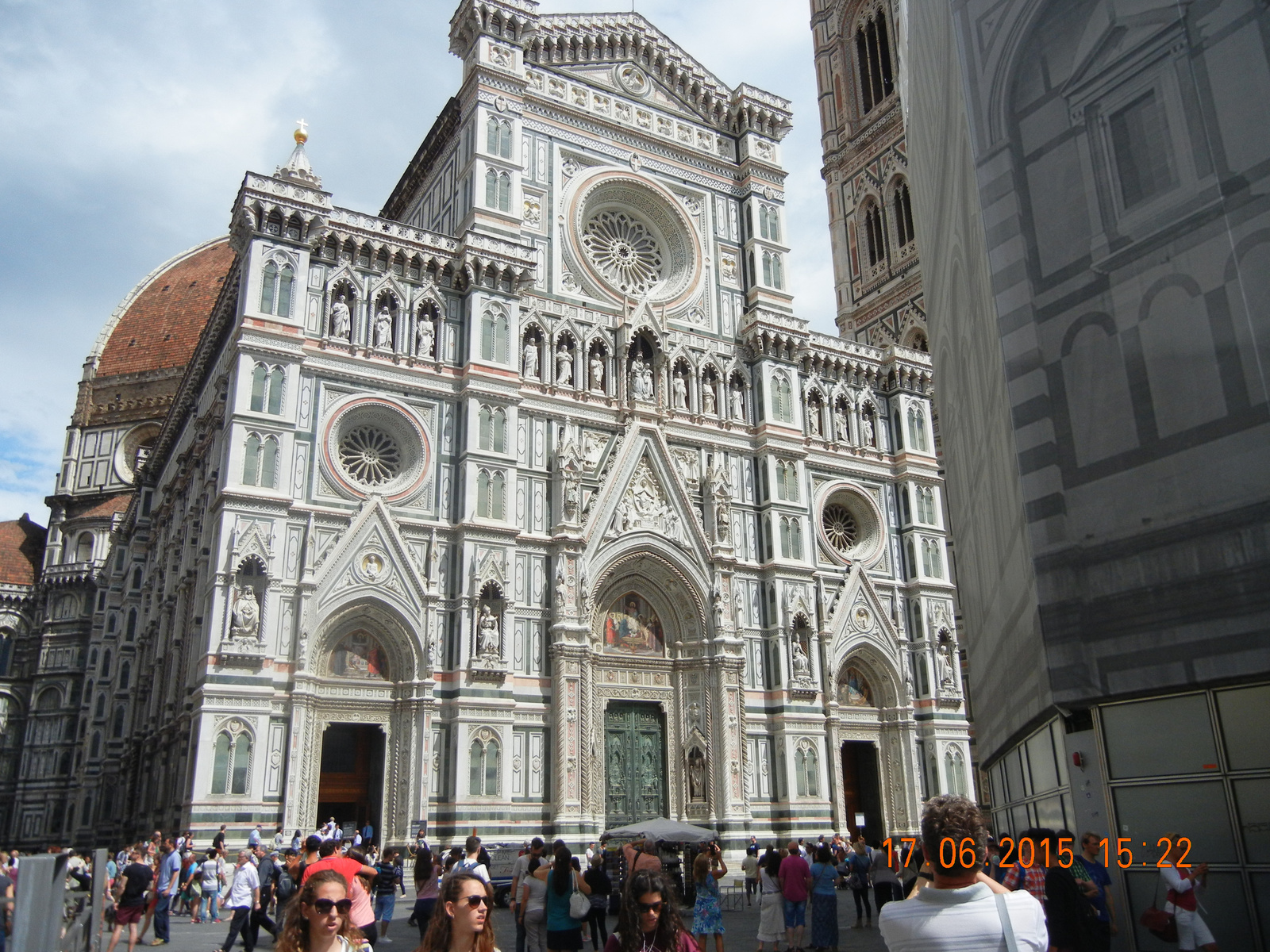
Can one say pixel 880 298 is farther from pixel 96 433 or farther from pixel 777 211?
pixel 96 433

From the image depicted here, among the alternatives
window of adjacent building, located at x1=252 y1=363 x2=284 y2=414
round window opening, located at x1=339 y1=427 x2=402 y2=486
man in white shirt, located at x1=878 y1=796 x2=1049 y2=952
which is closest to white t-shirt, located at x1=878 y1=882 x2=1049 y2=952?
man in white shirt, located at x1=878 y1=796 x2=1049 y2=952

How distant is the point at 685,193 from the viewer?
35594mm

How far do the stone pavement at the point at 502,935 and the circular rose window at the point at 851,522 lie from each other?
1474cm

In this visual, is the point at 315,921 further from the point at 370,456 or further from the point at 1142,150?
the point at 370,456

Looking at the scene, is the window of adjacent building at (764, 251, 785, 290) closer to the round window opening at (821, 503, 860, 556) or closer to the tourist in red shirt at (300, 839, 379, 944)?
the round window opening at (821, 503, 860, 556)

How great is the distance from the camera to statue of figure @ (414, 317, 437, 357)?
28.6 m

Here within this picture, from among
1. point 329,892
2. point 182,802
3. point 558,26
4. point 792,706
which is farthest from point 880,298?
point 329,892

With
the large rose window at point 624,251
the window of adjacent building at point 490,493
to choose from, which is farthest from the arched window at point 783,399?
the window of adjacent building at point 490,493

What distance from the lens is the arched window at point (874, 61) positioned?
5047 centimetres

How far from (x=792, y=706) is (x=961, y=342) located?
1605 centimetres

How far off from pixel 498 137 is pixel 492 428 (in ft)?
30.3

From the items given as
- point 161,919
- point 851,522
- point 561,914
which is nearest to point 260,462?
point 161,919

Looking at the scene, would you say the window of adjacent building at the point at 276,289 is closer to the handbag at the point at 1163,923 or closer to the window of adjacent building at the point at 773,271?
the window of adjacent building at the point at 773,271

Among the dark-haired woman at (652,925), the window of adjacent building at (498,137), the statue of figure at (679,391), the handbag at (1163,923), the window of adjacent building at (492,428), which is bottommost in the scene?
the handbag at (1163,923)
